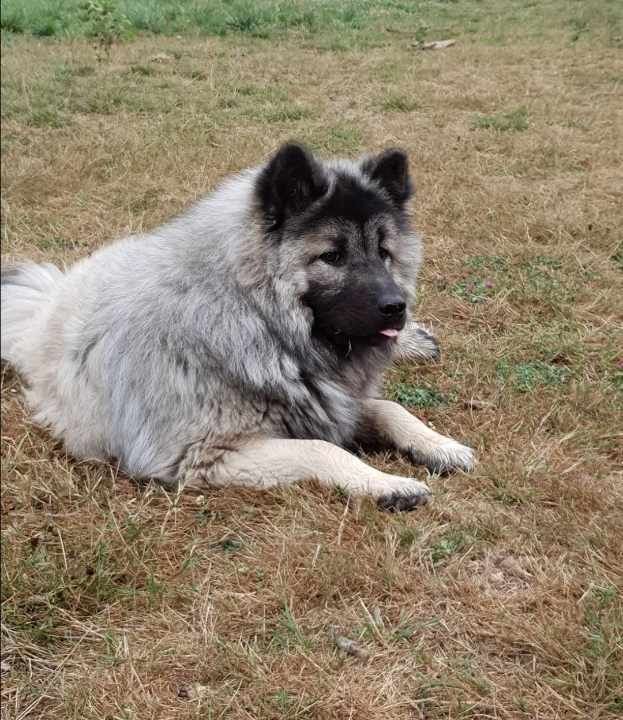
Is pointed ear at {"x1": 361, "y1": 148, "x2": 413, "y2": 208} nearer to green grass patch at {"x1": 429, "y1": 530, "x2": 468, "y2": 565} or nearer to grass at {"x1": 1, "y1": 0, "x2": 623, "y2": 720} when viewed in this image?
grass at {"x1": 1, "y1": 0, "x2": 623, "y2": 720}

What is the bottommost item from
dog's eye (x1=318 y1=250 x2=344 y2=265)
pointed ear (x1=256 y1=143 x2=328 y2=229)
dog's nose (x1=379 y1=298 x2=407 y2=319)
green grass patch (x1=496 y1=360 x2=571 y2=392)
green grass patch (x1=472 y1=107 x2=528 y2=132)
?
green grass patch (x1=496 y1=360 x2=571 y2=392)

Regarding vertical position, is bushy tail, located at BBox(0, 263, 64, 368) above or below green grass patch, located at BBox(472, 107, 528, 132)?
below

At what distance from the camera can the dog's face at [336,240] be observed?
3.40 m

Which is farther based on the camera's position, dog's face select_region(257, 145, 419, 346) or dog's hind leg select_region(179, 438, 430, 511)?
dog's face select_region(257, 145, 419, 346)

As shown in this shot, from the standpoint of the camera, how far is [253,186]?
3.48 m

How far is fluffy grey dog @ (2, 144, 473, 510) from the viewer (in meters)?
3.43

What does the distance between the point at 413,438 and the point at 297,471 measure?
2.19 ft

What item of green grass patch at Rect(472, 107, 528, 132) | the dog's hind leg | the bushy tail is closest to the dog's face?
green grass patch at Rect(472, 107, 528, 132)

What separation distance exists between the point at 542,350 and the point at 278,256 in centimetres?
150

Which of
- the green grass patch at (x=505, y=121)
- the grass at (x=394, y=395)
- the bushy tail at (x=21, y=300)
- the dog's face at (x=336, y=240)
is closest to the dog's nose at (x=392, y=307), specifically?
the dog's face at (x=336, y=240)

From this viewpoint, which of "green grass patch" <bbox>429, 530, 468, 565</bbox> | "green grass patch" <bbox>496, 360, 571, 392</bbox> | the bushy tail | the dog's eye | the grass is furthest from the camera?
the bushy tail

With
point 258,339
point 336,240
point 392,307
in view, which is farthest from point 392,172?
point 258,339

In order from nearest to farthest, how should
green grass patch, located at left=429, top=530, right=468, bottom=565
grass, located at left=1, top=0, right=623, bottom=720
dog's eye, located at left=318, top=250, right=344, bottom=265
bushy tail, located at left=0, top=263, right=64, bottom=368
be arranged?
grass, located at left=1, top=0, right=623, bottom=720 < green grass patch, located at left=429, top=530, right=468, bottom=565 < dog's eye, located at left=318, top=250, right=344, bottom=265 < bushy tail, located at left=0, top=263, right=64, bottom=368

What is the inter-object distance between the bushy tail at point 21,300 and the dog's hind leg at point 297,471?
4.14ft
